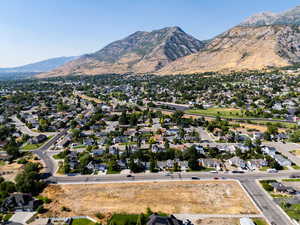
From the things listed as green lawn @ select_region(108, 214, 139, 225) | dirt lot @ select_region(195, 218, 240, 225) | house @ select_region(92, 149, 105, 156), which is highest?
house @ select_region(92, 149, 105, 156)

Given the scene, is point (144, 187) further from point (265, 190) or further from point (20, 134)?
point (20, 134)

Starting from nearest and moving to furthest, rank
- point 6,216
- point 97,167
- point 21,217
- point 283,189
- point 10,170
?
point 21,217, point 6,216, point 283,189, point 97,167, point 10,170

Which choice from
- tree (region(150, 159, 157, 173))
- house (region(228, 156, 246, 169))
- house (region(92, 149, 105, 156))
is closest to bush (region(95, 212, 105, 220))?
tree (region(150, 159, 157, 173))

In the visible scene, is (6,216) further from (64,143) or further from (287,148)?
(287,148)

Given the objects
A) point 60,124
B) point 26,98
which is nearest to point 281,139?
point 60,124

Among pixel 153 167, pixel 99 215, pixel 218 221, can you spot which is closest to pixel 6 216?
pixel 99 215

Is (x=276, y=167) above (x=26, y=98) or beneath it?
beneath

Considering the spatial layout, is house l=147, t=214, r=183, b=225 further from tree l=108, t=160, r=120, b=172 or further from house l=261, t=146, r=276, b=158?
house l=261, t=146, r=276, b=158
